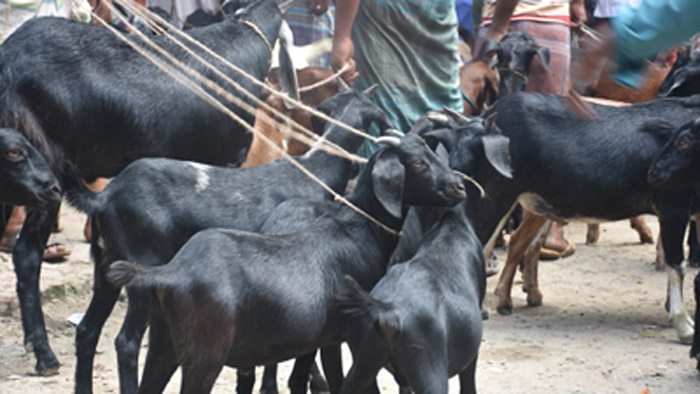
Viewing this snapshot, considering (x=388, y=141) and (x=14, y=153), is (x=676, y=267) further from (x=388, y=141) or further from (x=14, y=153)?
(x=14, y=153)

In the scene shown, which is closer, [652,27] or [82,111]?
[652,27]

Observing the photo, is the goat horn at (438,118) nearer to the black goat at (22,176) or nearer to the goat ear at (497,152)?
the goat ear at (497,152)

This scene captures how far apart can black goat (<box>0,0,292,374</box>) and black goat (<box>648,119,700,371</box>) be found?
260cm

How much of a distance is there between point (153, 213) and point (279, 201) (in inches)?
25.9

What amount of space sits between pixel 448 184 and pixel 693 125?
2.00 m

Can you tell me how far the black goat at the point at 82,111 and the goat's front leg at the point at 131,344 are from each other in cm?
81

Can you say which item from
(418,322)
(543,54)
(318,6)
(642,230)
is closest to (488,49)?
(543,54)

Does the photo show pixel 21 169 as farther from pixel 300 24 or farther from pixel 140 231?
pixel 300 24

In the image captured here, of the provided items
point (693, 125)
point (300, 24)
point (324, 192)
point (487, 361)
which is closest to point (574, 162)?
point (693, 125)

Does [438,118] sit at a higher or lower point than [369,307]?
higher

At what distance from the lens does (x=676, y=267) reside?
251 inches

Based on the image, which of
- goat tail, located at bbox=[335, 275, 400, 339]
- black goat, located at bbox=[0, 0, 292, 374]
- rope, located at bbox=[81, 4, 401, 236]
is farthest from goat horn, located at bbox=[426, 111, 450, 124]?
goat tail, located at bbox=[335, 275, 400, 339]

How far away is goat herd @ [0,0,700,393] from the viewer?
158 inches

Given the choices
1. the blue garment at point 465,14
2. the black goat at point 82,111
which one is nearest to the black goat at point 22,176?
the black goat at point 82,111
